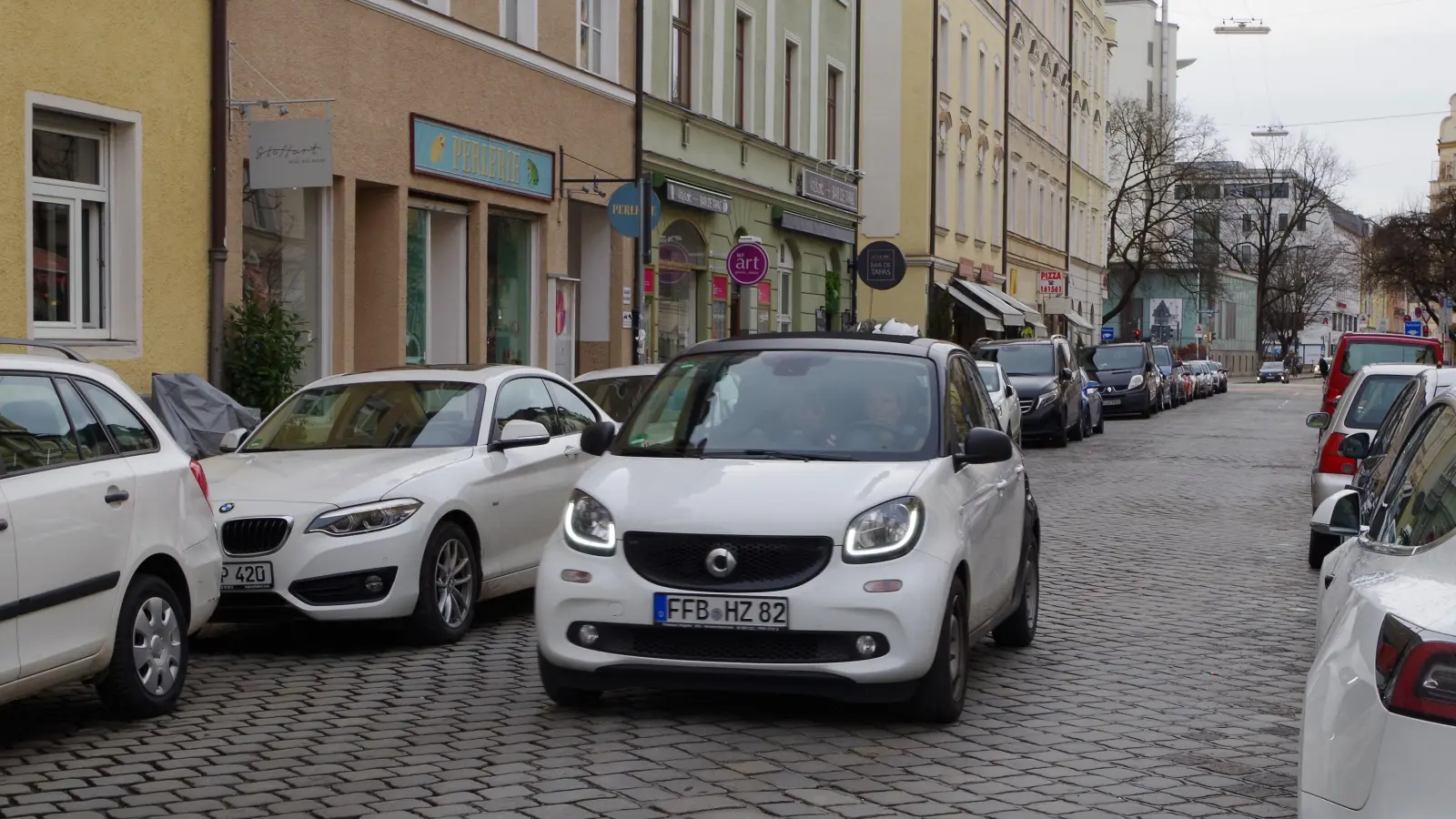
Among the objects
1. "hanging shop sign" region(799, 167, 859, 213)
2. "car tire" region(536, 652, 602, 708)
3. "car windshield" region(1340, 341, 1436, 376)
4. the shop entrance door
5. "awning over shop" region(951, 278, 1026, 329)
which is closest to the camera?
"car tire" region(536, 652, 602, 708)

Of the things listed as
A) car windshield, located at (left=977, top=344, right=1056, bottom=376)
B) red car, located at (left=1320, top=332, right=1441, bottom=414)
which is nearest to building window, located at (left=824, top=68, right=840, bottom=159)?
car windshield, located at (left=977, top=344, right=1056, bottom=376)

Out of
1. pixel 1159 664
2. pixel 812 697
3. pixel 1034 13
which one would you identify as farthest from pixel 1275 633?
pixel 1034 13

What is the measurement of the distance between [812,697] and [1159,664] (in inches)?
80.3

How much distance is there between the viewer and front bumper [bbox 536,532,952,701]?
669cm

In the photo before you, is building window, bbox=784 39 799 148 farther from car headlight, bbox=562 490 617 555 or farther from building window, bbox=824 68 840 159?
car headlight, bbox=562 490 617 555

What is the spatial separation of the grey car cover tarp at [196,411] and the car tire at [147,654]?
741cm

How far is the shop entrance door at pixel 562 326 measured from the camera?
23312 millimetres

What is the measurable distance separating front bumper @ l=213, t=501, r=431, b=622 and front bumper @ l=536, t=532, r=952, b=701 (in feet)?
6.27

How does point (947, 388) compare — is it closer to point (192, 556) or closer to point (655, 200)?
point (192, 556)

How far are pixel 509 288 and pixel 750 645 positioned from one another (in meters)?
15.8

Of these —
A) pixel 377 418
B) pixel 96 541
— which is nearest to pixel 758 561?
pixel 96 541

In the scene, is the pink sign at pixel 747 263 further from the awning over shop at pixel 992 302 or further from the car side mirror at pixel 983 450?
the awning over shop at pixel 992 302

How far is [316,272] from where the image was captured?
17922 millimetres

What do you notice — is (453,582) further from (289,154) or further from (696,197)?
(696,197)
